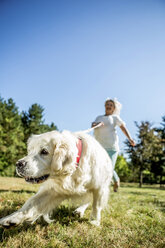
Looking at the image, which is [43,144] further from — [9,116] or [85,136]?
[9,116]

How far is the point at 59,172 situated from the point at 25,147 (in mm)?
25095

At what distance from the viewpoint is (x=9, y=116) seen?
86.6 feet

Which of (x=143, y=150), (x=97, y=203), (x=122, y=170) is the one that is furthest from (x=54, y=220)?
(x=122, y=170)

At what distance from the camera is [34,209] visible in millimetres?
2326

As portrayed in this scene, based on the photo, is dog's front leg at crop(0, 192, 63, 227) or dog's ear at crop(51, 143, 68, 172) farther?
dog's ear at crop(51, 143, 68, 172)

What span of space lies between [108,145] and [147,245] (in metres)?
2.51

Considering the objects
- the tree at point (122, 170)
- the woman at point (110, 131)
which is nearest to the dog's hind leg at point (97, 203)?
the woman at point (110, 131)

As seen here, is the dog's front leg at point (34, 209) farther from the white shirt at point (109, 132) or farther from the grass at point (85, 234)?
the white shirt at point (109, 132)

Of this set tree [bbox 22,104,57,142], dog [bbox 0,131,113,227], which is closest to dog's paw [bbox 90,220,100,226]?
dog [bbox 0,131,113,227]

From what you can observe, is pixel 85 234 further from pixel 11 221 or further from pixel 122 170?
pixel 122 170

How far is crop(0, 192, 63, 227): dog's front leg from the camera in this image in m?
2.02

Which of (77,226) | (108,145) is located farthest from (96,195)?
(108,145)

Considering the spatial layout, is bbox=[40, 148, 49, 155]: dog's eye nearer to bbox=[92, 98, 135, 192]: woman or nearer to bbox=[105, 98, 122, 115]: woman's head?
bbox=[92, 98, 135, 192]: woman

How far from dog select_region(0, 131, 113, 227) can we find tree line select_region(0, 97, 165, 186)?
54.9 ft
